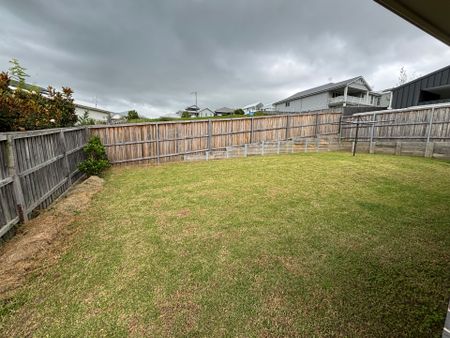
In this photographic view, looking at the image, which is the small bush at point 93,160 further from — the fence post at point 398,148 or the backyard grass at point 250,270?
the fence post at point 398,148

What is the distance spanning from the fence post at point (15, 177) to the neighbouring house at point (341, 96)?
27581 mm

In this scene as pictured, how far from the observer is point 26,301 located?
2.06 metres

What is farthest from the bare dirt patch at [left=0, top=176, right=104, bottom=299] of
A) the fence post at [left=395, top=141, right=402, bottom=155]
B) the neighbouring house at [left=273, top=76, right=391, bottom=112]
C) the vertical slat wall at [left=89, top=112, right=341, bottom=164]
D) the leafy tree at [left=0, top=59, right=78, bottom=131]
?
the neighbouring house at [left=273, top=76, right=391, bottom=112]

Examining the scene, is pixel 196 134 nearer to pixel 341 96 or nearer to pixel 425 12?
pixel 425 12

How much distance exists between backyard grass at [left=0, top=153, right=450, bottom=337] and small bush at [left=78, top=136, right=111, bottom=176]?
9.54ft

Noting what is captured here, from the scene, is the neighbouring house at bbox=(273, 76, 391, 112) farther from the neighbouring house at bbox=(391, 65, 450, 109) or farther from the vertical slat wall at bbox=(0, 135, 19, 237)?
the vertical slat wall at bbox=(0, 135, 19, 237)

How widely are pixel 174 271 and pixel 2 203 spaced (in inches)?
111

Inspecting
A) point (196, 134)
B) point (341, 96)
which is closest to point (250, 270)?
point (196, 134)

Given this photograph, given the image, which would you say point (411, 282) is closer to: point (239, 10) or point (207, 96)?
point (239, 10)

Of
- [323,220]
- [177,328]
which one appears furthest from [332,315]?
[323,220]

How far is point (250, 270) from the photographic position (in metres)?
2.44

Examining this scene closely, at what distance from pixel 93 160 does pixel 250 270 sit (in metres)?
7.13

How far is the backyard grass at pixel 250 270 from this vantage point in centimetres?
176

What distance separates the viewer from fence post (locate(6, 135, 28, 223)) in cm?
321
